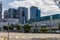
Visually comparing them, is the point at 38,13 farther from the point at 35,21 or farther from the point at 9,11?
the point at 9,11

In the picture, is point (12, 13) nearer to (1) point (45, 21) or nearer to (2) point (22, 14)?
(2) point (22, 14)

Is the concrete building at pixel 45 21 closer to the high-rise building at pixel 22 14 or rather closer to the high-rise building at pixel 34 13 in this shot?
the high-rise building at pixel 34 13

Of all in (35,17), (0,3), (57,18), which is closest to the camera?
(0,3)

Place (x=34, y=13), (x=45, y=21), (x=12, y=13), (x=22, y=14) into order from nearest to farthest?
(x=45, y=21)
(x=22, y=14)
(x=12, y=13)
(x=34, y=13)

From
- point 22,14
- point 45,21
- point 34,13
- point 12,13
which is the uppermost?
point 12,13

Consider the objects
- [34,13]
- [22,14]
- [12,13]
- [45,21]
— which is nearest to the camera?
[45,21]

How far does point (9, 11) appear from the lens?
3516 inches

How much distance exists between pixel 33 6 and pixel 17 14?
981cm

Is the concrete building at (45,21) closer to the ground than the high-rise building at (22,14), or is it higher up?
closer to the ground

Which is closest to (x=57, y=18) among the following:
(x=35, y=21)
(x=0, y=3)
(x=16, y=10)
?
(x=35, y=21)

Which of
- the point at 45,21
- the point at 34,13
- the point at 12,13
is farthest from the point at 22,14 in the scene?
the point at 45,21

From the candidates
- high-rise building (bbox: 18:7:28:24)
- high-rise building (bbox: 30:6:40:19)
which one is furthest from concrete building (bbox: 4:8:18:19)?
high-rise building (bbox: 30:6:40:19)

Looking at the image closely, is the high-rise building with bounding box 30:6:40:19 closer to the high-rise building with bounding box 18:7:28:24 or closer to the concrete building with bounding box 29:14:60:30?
the concrete building with bounding box 29:14:60:30

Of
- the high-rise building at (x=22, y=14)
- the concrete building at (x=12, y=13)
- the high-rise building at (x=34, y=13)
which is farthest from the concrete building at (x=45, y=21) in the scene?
the concrete building at (x=12, y=13)
